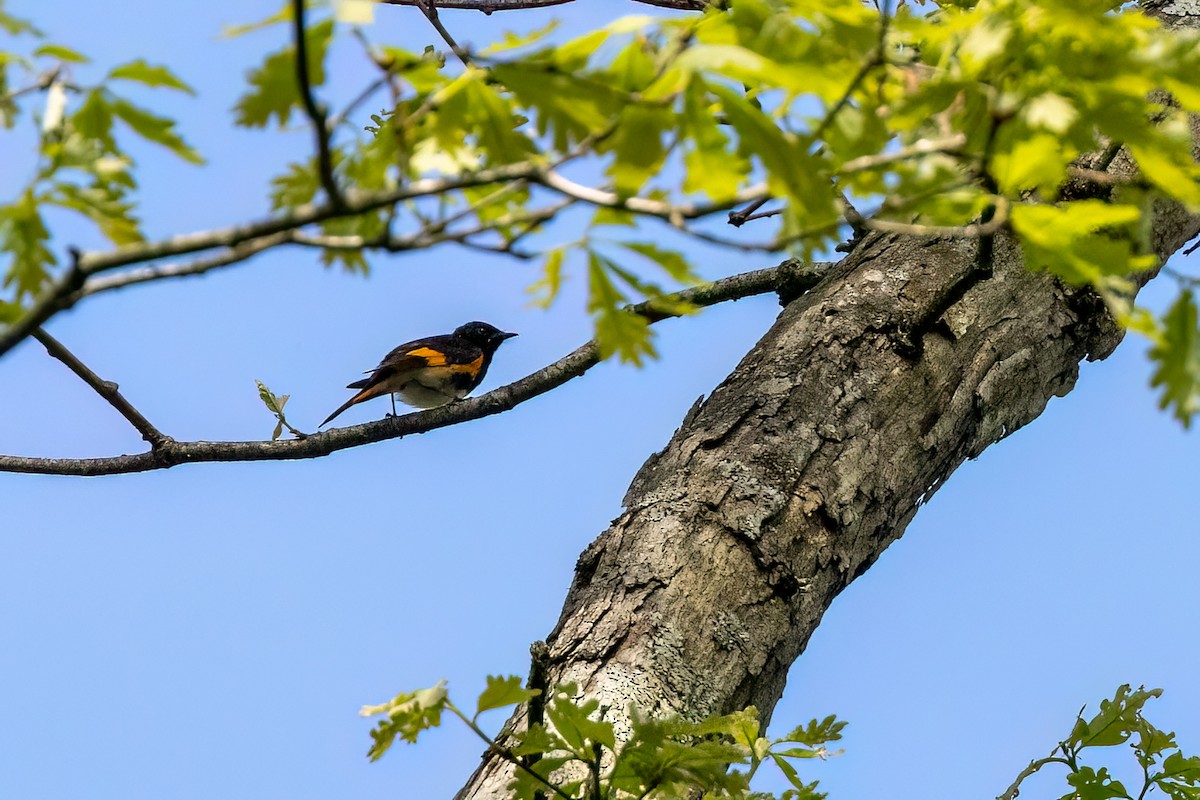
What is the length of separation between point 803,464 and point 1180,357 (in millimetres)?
1466

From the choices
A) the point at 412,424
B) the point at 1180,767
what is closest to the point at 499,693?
the point at 1180,767

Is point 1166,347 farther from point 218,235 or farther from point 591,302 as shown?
point 218,235

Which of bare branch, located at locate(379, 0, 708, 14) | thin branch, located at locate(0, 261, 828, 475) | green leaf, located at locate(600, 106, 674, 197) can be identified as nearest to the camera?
green leaf, located at locate(600, 106, 674, 197)

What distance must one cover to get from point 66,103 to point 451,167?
525 millimetres

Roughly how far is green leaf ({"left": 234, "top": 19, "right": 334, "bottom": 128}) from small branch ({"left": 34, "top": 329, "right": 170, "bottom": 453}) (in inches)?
50.1

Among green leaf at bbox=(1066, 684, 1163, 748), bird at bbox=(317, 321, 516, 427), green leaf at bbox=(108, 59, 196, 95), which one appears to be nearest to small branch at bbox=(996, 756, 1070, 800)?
green leaf at bbox=(1066, 684, 1163, 748)

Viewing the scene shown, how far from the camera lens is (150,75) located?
1516 mm

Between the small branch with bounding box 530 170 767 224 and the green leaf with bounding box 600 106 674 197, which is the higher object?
the green leaf with bounding box 600 106 674 197

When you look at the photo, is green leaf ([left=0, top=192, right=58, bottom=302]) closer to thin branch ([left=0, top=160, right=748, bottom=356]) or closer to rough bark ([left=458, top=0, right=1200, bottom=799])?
thin branch ([left=0, top=160, right=748, bottom=356])

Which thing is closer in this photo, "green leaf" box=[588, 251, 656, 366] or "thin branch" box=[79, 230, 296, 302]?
"thin branch" box=[79, 230, 296, 302]

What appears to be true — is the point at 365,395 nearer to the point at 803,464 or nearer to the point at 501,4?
the point at 501,4

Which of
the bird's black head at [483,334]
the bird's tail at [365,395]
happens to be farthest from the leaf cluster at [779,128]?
the bird's black head at [483,334]

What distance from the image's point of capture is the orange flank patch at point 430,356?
7.08 meters

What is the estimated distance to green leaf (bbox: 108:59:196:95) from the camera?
151cm
